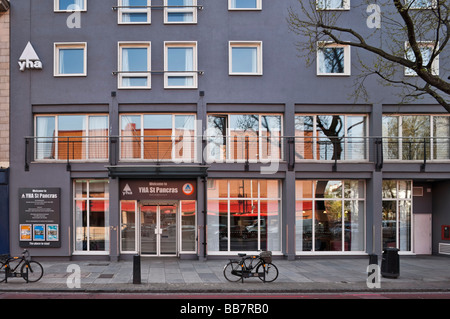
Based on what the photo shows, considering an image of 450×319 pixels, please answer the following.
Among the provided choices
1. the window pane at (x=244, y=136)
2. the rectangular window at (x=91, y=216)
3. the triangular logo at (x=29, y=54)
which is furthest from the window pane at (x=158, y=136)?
the triangular logo at (x=29, y=54)

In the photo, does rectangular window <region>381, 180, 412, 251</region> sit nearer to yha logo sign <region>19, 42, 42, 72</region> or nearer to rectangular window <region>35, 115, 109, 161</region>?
rectangular window <region>35, 115, 109, 161</region>

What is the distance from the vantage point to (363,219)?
15.0m

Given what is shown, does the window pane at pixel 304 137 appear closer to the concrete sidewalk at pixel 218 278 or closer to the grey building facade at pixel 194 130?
the grey building facade at pixel 194 130

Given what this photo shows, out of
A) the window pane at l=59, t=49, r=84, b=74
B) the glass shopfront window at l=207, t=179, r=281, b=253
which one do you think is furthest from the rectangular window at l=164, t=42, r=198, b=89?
the glass shopfront window at l=207, t=179, r=281, b=253

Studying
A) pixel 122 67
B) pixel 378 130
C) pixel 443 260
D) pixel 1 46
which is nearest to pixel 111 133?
pixel 122 67

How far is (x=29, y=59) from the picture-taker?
558 inches

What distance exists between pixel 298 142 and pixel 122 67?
830 centimetres

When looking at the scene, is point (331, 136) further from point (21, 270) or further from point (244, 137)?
point (21, 270)

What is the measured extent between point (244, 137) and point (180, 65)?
4.19 meters

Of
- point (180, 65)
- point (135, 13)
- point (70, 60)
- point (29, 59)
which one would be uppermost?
point (135, 13)

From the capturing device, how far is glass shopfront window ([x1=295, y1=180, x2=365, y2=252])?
14.7m

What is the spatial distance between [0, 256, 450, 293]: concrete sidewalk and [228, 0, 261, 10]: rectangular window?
425 inches

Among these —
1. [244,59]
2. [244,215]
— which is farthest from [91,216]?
[244,59]

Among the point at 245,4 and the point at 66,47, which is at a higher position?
the point at 245,4
